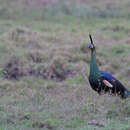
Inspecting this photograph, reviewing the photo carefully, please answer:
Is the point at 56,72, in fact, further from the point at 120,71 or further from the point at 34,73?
the point at 120,71

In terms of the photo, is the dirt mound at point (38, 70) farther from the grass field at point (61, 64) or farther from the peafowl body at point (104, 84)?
the peafowl body at point (104, 84)

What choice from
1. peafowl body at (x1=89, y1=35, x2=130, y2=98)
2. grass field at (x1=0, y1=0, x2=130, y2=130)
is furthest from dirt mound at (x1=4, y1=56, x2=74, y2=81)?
peafowl body at (x1=89, y1=35, x2=130, y2=98)

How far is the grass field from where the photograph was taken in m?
5.36

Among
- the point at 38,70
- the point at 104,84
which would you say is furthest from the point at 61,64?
the point at 104,84

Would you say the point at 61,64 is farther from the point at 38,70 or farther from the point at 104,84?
the point at 104,84

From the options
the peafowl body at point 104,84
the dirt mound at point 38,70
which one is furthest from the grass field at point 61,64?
the peafowl body at point 104,84

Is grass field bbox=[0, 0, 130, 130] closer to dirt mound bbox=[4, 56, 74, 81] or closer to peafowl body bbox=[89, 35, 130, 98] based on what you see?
dirt mound bbox=[4, 56, 74, 81]

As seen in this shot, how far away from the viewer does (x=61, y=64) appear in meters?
9.36

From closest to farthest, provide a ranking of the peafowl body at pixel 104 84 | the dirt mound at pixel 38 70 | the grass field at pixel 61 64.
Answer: the grass field at pixel 61 64
the peafowl body at pixel 104 84
the dirt mound at pixel 38 70

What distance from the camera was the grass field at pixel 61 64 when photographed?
5359mm

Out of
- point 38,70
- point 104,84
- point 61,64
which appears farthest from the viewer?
point 61,64

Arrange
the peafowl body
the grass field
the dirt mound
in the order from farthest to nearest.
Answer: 1. the dirt mound
2. the peafowl body
3. the grass field

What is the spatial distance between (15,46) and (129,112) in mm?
5525

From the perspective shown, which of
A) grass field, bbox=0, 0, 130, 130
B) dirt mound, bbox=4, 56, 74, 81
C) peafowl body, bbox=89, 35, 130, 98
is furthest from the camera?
dirt mound, bbox=4, 56, 74, 81
